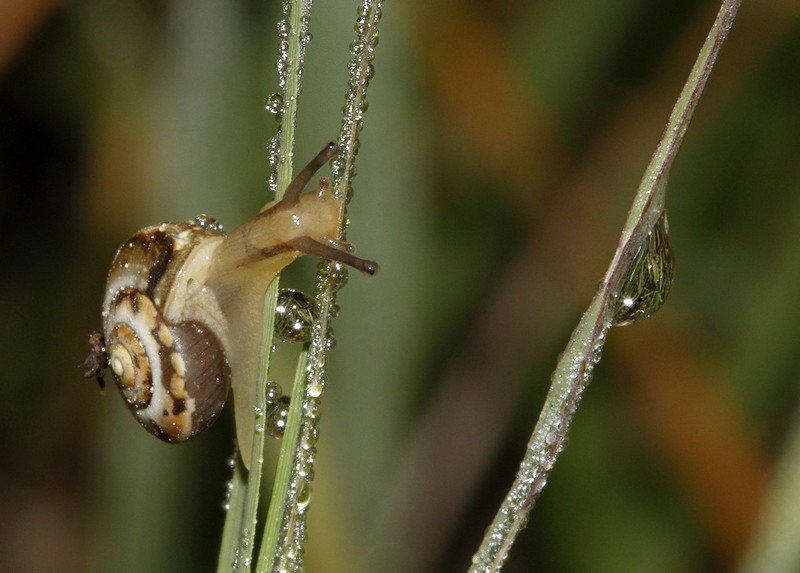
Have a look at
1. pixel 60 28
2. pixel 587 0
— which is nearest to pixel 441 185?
pixel 587 0

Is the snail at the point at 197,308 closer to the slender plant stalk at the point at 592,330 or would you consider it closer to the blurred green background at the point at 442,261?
the slender plant stalk at the point at 592,330

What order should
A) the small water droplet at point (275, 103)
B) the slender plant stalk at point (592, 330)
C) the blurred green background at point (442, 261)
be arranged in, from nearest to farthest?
the slender plant stalk at point (592, 330) → the small water droplet at point (275, 103) → the blurred green background at point (442, 261)

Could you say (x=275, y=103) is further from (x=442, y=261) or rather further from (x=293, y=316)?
(x=442, y=261)

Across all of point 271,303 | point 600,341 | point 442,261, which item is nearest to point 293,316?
point 271,303

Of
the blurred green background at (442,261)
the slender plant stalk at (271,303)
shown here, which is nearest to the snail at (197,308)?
the slender plant stalk at (271,303)

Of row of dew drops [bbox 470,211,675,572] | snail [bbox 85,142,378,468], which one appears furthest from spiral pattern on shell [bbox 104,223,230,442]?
row of dew drops [bbox 470,211,675,572]

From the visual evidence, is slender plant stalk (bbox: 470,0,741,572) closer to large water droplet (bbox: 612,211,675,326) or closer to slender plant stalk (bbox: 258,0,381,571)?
large water droplet (bbox: 612,211,675,326)
